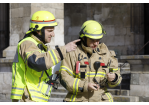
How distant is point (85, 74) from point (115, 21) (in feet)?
23.6

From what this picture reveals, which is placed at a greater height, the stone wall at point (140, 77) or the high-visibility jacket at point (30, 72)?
the high-visibility jacket at point (30, 72)

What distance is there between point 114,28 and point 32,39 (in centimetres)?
728

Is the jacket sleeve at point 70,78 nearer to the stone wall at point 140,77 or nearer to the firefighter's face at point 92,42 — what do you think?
the firefighter's face at point 92,42

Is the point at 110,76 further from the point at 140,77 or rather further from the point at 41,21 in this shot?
the point at 140,77

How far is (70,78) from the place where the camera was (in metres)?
3.62

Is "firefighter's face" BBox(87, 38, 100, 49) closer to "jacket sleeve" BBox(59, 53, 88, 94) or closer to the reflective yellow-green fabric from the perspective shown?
"jacket sleeve" BBox(59, 53, 88, 94)

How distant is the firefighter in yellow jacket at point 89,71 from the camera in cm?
361

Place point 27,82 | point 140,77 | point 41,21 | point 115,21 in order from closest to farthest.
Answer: point 27,82, point 41,21, point 140,77, point 115,21

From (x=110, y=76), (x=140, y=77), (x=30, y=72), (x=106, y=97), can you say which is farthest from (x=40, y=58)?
(x=140, y=77)

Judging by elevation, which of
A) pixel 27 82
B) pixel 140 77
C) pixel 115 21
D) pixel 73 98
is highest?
pixel 115 21

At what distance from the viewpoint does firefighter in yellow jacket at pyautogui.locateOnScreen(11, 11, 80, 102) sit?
10.9 ft

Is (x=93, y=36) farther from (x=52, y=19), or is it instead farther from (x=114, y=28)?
(x=114, y=28)

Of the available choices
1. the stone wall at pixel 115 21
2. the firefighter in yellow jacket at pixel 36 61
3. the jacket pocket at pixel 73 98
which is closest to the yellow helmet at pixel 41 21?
the firefighter in yellow jacket at pixel 36 61

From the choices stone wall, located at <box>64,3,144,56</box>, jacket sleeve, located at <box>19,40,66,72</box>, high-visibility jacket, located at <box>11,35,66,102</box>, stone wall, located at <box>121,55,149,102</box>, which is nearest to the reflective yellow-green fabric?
high-visibility jacket, located at <box>11,35,66,102</box>
